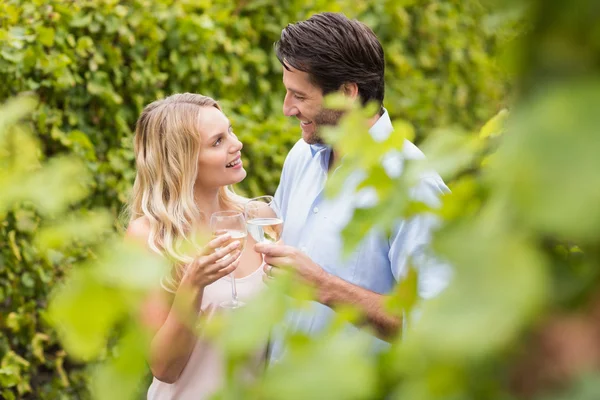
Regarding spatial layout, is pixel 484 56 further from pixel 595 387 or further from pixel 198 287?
pixel 595 387

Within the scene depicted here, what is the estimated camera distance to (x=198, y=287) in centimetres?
245

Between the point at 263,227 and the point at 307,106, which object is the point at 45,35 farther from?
the point at 263,227

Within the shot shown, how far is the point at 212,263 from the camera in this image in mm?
2416

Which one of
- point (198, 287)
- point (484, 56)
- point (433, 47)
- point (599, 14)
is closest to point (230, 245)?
point (198, 287)

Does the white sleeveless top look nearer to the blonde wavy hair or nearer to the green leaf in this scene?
the blonde wavy hair

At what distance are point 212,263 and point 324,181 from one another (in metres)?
0.66

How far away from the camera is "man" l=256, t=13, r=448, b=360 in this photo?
8.00ft

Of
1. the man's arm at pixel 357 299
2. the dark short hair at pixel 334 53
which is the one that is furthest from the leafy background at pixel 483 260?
the dark short hair at pixel 334 53

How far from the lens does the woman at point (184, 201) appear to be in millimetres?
2729

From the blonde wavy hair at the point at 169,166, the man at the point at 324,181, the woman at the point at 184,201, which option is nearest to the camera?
the man at the point at 324,181

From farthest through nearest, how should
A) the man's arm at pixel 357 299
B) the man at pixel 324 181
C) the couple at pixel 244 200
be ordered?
the couple at pixel 244 200
the man at pixel 324 181
the man's arm at pixel 357 299

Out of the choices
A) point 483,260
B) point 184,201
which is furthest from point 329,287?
point 483,260

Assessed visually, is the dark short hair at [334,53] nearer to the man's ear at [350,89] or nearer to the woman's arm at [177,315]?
the man's ear at [350,89]

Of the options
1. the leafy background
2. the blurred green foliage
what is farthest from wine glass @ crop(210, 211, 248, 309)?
the leafy background
